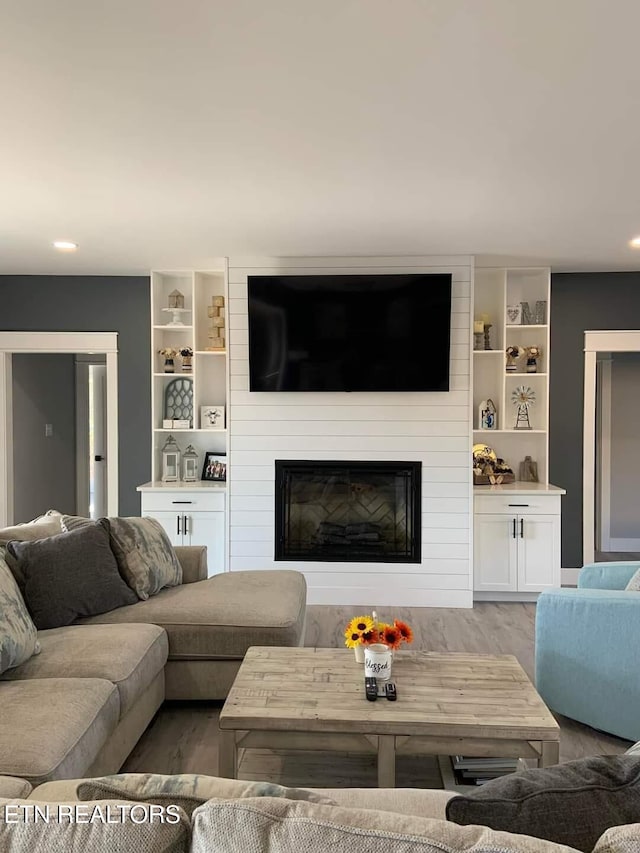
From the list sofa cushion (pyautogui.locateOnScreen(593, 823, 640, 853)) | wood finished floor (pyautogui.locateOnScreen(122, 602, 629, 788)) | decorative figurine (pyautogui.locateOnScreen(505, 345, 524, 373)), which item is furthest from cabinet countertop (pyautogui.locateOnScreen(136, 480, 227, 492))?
sofa cushion (pyautogui.locateOnScreen(593, 823, 640, 853))

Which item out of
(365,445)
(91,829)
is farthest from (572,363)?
(91,829)

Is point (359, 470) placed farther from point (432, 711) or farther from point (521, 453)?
point (432, 711)

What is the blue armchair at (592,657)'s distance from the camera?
2691mm

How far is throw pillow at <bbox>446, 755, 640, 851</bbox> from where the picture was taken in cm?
95

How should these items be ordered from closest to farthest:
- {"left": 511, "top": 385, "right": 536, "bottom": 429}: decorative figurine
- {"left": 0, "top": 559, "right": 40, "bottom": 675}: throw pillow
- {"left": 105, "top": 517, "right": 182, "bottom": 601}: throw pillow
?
{"left": 0, "top": 559, "right": 40, "bottom": 675}: throw pillow → {"left": 105, "top": 517, "right": 182, "bottom": 601}: throw pillow → {"left": 511, "top": 385, "right": 536, "bottom": 429}: decorative figurine

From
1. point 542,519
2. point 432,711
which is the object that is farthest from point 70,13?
point 542,519

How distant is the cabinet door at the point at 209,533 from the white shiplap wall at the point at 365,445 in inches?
4.8

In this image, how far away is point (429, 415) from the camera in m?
4.66

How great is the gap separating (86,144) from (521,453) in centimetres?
396

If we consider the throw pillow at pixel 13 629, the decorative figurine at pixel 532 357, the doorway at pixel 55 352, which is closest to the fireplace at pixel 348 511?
the decorative figurine at pixel 532 357

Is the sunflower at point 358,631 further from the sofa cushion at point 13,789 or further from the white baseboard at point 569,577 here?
the white baseboard at point 569,577

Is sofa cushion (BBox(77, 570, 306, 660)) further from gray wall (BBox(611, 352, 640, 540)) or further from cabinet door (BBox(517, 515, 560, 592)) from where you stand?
gray wall (BBox(611, 352, 640, 540))

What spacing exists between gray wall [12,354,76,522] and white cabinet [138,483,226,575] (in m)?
1.82

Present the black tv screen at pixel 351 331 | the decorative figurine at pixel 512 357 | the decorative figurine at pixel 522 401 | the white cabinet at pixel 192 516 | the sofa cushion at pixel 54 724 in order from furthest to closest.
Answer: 1. the decorative figurine at pixel 522 401
2. the decorative figurine at pixel 512 357
3. the white cabinet at pixel 192 516
4. the black tv screen at pixel 351 331
5. the sofa cushion at pixel 54 724
